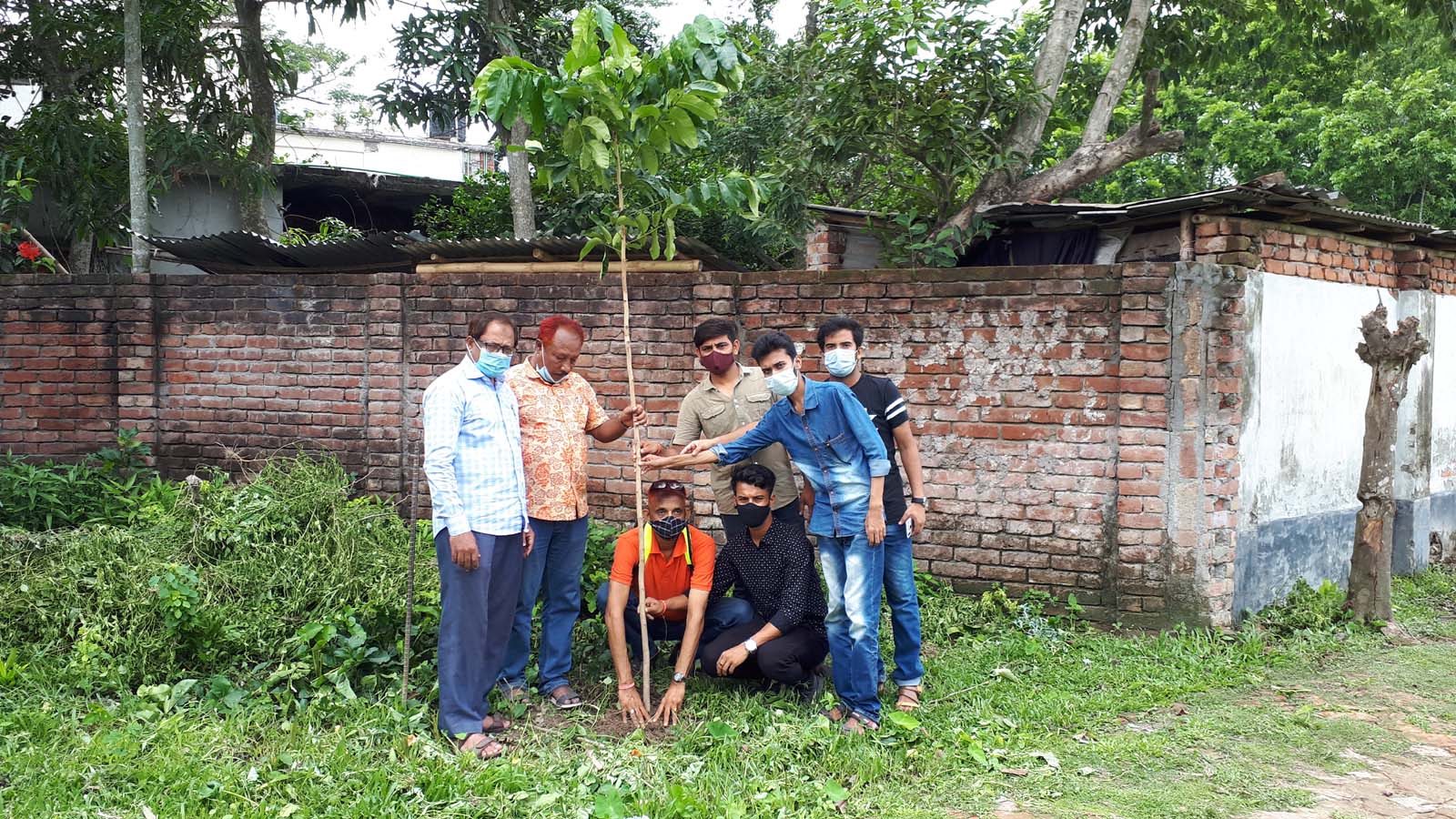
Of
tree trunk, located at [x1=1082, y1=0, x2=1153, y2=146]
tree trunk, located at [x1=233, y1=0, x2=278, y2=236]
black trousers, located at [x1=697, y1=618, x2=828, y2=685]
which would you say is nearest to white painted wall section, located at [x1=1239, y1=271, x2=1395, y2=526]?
tree trunk, located at [x1=1082, y1=0, x2=1153, y2=146]

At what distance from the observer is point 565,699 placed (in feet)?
14.6

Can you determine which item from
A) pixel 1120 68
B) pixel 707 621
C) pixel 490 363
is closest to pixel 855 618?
pixel 707 621

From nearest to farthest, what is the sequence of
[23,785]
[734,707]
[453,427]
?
[23,785] < [453,427] < [734,707]

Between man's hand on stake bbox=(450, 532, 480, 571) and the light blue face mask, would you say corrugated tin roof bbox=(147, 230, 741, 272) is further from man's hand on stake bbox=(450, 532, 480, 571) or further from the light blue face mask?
man's hand on stake bbox=(450, 532, 480, 571)

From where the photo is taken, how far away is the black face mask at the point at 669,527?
4.50m

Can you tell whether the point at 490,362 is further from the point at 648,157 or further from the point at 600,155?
the point at 648,157

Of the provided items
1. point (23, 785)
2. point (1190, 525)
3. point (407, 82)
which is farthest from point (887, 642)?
point (407, 82)

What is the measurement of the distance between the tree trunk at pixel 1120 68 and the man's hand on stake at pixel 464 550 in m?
6.17

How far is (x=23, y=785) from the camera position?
343 cm

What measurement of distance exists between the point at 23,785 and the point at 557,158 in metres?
2.98

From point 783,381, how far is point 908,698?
4.80ft

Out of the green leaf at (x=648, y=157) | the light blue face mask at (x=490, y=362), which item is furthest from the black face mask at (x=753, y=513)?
the green leaf at (x=648, y=157)

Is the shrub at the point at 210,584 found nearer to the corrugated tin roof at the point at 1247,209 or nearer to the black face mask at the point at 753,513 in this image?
the black face mask at the point at 753,513

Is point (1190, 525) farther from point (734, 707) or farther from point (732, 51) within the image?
point (732, 51)
